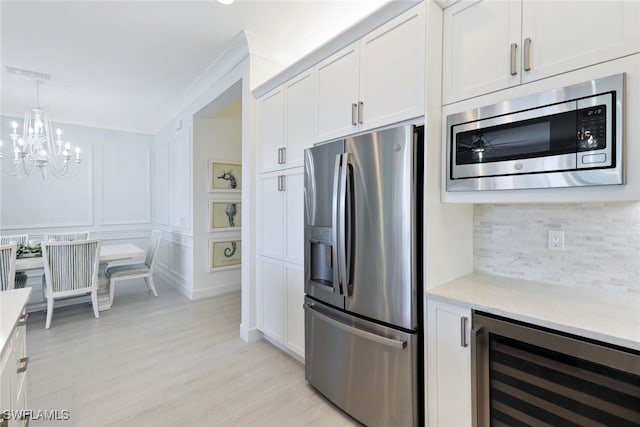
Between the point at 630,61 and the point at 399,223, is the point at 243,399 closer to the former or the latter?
the point at 399,223

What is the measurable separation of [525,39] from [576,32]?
0.59ft

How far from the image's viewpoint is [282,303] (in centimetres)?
261

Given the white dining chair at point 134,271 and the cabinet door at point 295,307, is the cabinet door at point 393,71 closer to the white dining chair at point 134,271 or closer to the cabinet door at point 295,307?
the cabinet door at point 295,307

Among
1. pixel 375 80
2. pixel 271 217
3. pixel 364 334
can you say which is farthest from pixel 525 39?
pixel 271 217

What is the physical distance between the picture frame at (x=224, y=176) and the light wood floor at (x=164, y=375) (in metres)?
1.90

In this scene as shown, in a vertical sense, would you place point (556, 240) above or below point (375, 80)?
below

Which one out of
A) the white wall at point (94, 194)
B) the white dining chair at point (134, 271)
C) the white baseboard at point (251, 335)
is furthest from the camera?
the white wall at point (94, 194)

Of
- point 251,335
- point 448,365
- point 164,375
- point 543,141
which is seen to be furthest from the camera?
point 251,335

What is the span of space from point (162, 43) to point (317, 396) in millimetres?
3445

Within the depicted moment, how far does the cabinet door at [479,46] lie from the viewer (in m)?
1.41

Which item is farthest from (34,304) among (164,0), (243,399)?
(164,0)

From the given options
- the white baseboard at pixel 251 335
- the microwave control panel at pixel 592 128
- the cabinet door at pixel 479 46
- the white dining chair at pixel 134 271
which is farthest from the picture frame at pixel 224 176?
the microwave control panel at pixel 592 128

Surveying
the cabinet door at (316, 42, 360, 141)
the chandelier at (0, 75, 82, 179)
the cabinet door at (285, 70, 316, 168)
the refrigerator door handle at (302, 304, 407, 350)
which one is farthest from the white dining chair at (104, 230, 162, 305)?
the cabinet door at (316, 42, 360, 141)

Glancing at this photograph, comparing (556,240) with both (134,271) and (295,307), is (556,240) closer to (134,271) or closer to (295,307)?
(295,307)
